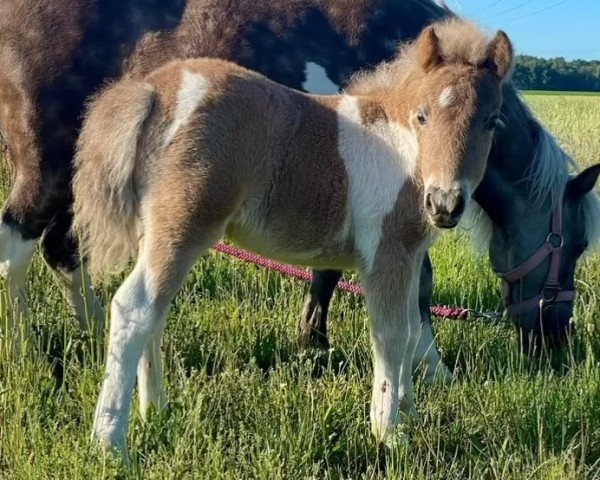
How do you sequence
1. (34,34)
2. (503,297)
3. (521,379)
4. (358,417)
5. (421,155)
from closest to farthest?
(421,155)
(358,417)
(521,379)
(34,34)
(503,297)

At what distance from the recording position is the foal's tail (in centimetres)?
232

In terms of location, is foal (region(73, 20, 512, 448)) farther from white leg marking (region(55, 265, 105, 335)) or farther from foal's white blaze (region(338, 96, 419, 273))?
white leg marking (region(55, 265, 105, 335))

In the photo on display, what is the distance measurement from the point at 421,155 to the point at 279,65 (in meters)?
1.34

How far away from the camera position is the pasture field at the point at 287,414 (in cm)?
232

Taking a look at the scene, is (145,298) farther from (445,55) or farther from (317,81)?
(317,81)

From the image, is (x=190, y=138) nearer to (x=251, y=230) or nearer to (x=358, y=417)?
(x=251, y=230)

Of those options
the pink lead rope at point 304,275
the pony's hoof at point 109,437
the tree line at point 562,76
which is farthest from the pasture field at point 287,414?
the tree line at point 562,76

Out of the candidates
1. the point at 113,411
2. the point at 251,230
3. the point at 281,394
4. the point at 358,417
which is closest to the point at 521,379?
the point at 358,417

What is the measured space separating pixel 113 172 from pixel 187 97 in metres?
0.34

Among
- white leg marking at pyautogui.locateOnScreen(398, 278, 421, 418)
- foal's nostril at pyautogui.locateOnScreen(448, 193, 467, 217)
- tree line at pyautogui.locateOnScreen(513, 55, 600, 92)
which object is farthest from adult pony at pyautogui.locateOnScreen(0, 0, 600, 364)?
tree line at pyautogui.locateOnScreen(513, 55, 600, 92)

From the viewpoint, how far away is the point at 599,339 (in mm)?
3775

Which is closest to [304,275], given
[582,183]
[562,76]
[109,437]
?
[582,183]

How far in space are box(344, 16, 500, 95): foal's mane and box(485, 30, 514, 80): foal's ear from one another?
0.02m

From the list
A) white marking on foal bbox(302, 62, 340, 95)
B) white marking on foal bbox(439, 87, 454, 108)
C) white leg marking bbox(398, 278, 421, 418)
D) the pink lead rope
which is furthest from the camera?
the pink lead rope
